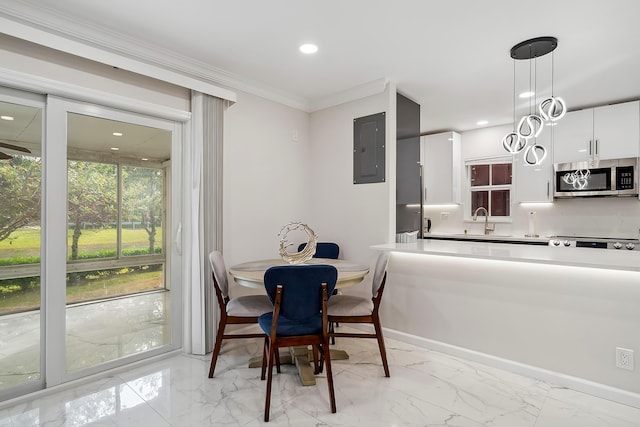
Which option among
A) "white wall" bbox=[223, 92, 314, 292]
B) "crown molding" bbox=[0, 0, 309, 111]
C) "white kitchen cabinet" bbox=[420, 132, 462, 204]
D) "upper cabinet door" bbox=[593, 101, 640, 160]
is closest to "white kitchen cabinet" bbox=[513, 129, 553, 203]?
"upper cabinet door" bbox=[593, 101, 640, 160]

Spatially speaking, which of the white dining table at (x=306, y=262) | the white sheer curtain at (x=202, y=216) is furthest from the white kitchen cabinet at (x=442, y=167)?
the white sheer curtain at (x=202, y=216)

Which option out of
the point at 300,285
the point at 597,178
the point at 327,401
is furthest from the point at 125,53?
the point at 597,178

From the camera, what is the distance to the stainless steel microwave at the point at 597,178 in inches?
158

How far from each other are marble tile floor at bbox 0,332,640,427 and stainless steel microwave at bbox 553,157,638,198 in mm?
2829

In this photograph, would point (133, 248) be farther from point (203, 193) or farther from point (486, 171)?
point (486, 171)

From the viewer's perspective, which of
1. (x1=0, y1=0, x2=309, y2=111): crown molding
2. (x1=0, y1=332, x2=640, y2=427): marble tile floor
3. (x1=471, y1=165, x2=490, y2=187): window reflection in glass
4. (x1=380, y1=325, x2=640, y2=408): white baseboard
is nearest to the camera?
(x1=0, y1=332, x2=640, y2=427): marble tile floor

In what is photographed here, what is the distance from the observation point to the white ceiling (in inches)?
88.8

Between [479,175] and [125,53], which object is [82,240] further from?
[479,175]

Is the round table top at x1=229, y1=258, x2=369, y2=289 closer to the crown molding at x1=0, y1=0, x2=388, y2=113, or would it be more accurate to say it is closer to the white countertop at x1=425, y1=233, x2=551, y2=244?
the crown molding at x1=0, y1=0, x2=388, y2=113

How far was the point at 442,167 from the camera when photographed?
5.50 m

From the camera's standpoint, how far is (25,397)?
2.30m

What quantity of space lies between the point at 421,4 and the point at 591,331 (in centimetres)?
252

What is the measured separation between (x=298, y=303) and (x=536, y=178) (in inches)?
162

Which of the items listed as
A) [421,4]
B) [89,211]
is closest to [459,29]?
[421,4]
